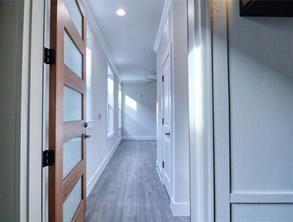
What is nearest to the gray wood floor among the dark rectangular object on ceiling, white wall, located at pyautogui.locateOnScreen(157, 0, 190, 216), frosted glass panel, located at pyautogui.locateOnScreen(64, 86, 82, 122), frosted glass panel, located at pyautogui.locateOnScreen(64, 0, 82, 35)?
white wall, located at pyautogui.locateOnScreen(157, 0, 190, 216)

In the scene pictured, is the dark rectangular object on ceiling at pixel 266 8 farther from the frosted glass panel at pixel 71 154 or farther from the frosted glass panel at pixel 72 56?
the frosted glass panel at pixel 71 154

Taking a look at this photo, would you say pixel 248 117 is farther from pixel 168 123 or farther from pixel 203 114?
pixel 168 123

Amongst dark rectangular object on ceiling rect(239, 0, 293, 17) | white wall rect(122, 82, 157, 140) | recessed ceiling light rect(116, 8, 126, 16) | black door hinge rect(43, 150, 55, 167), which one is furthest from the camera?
white wall rect(122, 82, 157, 140)

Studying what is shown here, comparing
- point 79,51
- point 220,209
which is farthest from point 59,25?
point 220,209

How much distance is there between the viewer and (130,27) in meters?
3.59

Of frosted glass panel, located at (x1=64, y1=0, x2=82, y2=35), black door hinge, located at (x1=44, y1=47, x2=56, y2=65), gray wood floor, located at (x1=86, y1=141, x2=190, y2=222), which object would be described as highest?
frosted glass panel, located at (x1=64, y1=0, x2=82, y2=35)

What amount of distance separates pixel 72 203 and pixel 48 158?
77cm

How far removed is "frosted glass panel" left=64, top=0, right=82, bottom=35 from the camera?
1746 mm

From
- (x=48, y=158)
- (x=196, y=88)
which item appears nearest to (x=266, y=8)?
(x=196, y=88)

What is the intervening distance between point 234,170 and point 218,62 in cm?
47

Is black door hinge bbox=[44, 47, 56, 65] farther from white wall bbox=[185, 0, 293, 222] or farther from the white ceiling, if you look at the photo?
the white ceiling

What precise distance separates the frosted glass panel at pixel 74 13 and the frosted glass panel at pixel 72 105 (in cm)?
66

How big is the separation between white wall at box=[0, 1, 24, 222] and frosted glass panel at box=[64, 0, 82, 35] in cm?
81

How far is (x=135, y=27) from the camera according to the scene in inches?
141
